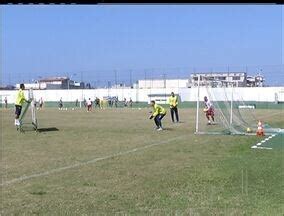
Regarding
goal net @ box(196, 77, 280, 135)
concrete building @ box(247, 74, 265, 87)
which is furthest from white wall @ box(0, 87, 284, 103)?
goal net @ box(196, 77, 280, 135)

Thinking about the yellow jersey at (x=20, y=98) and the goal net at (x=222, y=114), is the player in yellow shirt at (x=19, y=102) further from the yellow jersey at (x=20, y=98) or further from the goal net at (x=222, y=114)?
the goal net at (x=222, y=114)

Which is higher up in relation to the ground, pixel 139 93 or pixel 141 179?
pixel 139 93

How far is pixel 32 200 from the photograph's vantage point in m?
6.51

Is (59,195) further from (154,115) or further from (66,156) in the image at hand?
(154,115)

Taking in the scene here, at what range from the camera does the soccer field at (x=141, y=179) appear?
6.05 metres

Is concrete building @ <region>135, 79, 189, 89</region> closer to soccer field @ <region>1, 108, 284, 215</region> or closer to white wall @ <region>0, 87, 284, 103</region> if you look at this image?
white wall @ <region>0, 87, 284, 103</region>

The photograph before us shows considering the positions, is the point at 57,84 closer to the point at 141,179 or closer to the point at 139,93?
the point at 139,93

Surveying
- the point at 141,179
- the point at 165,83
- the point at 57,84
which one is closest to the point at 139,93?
the point at 165,83

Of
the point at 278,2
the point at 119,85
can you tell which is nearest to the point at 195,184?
the point at 278,2

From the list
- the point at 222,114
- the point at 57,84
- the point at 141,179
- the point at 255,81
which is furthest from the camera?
the point at 57,84

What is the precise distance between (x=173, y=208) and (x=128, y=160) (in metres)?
5.41

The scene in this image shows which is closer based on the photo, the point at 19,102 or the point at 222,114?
the point at 19,102

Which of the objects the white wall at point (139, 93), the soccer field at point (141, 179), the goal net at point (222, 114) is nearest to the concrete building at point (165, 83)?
the white wall at point (139, 93)

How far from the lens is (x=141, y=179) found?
8453 millimetres
